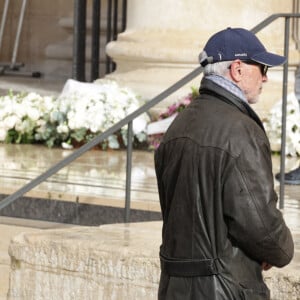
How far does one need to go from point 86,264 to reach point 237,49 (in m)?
2.39

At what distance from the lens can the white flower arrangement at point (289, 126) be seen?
380 inches

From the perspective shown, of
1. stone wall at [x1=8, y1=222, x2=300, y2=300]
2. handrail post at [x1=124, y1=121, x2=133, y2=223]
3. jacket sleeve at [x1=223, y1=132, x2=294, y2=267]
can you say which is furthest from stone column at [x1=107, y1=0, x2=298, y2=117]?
jacket sleeve at [x1=223, y1=132, x2=294, y2=267]

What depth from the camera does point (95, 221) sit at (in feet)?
26.8

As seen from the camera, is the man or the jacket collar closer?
the man

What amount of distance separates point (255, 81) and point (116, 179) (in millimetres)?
4589

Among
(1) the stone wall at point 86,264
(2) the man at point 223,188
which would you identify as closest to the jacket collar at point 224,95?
(2) the man at point 223,188

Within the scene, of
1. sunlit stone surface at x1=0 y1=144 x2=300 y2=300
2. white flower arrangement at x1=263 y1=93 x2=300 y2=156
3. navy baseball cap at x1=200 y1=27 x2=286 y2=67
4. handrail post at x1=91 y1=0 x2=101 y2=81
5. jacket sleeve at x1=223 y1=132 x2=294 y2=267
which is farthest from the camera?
handrail post at x1=91 y1=0 x2=101 y2=81

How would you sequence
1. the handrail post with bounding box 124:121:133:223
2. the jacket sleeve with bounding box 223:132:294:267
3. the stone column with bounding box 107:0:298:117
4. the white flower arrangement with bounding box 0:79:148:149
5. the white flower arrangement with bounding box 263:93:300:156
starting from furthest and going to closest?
the stone column with bounding box 107:0:298:117 → the white flower arrangement with bounding box 0:79:148:149 → the white flower arrangement with bounding box 263:93:300:156 → the handrail post with bounding box 124:121:133:223 → the jacket sleeve with bounding box 223:132:294:267

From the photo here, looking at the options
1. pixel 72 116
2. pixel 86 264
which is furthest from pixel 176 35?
pixel 86 264

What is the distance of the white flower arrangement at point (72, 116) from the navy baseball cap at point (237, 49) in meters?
5.87

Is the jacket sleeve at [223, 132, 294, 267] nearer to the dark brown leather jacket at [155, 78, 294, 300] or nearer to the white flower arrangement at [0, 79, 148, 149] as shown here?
the dark brown leather jacket at [155, 78, 294, 300]

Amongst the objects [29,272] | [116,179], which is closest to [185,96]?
[116,179]

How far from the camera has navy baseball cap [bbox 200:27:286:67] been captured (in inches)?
170

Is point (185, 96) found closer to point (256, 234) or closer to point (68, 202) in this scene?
point (68, 202)
